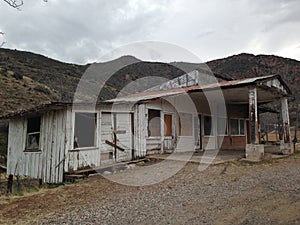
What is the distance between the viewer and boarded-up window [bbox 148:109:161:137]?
1101 cm

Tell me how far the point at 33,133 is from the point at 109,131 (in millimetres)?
2737

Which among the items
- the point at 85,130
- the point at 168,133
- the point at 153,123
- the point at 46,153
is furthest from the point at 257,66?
the point at 46,153

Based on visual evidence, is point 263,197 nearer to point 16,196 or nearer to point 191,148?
point 16,196

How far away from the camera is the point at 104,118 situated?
8.98 meters

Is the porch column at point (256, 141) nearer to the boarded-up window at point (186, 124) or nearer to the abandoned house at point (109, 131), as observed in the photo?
the abandoned house at point (109, 131)

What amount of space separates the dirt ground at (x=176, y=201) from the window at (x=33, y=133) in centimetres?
271

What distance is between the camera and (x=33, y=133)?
8.93 meters

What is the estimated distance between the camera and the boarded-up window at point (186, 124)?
496 inches

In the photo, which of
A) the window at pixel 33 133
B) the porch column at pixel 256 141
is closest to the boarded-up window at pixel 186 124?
the porch column at pixel 256 141

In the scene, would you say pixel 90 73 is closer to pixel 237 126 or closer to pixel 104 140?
pixel 237 126

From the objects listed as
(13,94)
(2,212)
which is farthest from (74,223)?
(13,94)

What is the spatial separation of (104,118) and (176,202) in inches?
192

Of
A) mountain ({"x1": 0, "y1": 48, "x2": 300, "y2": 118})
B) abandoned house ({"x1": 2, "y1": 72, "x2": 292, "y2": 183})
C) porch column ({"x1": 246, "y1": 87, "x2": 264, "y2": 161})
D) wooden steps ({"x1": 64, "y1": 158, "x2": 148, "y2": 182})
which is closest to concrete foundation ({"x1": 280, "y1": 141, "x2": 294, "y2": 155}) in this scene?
abandoned house ({"x1": 2, "y1": 72, "x2": 292, "y2": 183})

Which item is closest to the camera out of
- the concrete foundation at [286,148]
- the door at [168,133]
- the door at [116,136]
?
the door at [116,136]
